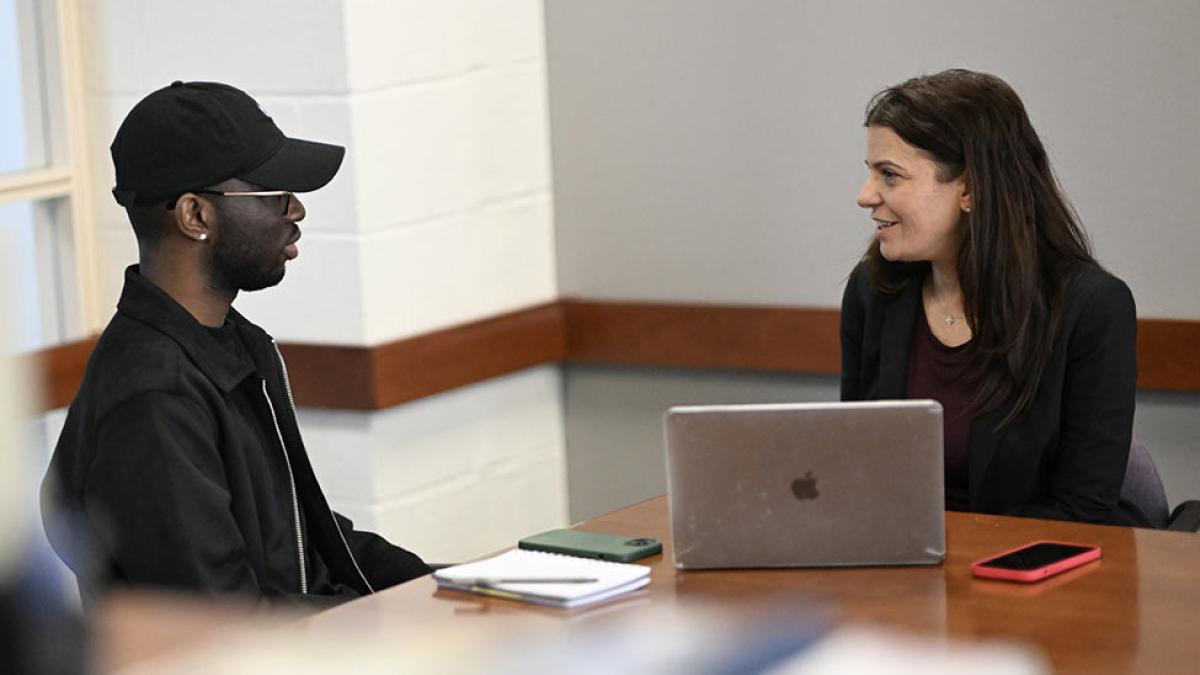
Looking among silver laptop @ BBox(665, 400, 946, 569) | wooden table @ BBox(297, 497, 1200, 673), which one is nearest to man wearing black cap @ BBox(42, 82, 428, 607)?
wooden table @ BBox(297, 497, 1200, 673)

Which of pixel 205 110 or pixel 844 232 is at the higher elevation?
pixel 205 110

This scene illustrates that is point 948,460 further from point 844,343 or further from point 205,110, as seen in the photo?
point 205,110

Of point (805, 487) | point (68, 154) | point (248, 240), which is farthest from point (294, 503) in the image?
point (68, 154)

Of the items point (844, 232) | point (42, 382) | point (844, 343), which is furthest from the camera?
point (844, 232)

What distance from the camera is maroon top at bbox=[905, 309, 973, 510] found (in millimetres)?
2699

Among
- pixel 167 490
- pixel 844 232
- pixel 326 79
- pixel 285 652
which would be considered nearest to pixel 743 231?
pixel 844 232

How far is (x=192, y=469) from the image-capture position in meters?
2.18

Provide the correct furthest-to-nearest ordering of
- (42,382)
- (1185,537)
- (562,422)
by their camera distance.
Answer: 1. (562,422)
2. (1185,537)
3. (42,382)

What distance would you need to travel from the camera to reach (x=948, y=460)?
8.91ft

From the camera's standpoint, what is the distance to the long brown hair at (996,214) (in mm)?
2670

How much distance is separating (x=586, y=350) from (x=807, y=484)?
1.92m

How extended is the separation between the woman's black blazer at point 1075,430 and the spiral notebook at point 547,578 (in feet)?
2.66

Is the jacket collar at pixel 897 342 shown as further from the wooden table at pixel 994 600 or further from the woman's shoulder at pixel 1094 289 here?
the wooden table at pixel 994 600

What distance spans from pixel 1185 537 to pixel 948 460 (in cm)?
Answer: 60
